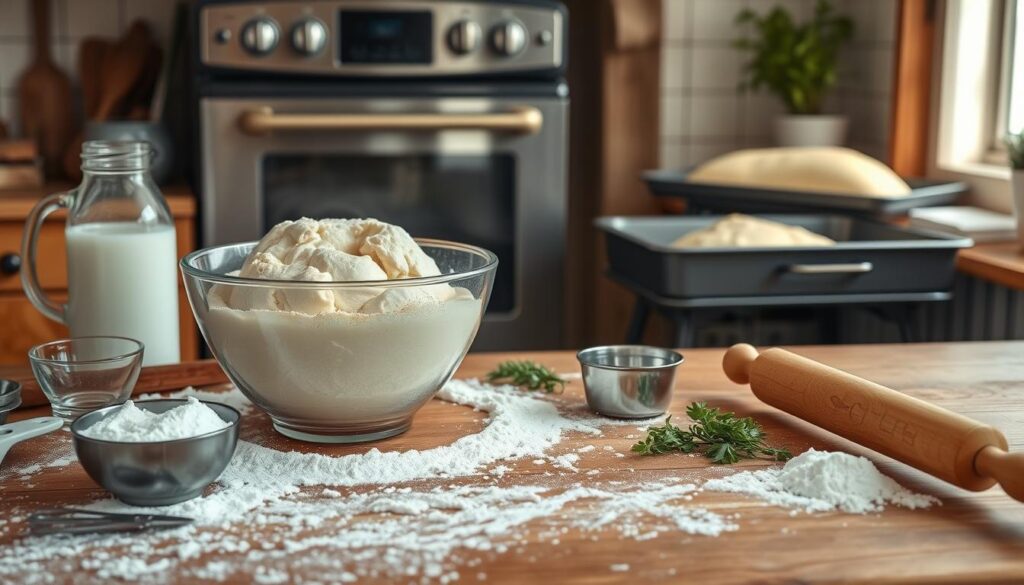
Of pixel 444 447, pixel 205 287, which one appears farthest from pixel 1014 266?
pixel 205 287

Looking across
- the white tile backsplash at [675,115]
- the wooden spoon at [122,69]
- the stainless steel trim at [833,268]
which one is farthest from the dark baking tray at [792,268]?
the wooden spoon at [122,69]

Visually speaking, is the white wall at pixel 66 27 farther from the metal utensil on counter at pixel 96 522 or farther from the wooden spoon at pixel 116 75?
the metal utensil on counter at pixel 96 522

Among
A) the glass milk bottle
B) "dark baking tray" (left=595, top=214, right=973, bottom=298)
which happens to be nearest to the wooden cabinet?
"dark baking tray" (left=595, top=214, right=973, bottom=298)

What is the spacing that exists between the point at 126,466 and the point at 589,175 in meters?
2.23

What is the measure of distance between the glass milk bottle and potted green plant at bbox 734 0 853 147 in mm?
1807

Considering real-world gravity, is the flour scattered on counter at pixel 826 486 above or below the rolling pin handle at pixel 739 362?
below

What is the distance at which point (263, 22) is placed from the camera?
216cm

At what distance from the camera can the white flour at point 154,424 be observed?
0.77 metres

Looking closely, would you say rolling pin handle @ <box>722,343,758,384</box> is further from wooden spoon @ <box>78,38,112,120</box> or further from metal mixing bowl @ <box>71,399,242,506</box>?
wooden spoon @ <box>78,38,112,120</box>

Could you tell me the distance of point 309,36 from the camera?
2.18 meters

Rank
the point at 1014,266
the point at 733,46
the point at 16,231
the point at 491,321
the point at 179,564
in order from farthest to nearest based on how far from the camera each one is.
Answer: the point at 733,46 < the point at 491,321 < the point at 16,231 < the point at 1014,266 < the point at 179,564

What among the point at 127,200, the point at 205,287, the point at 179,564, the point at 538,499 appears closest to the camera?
the point at 179,564

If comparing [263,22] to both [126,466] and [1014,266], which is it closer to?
[1014,266]

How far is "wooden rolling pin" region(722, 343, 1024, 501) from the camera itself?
0.78 m
